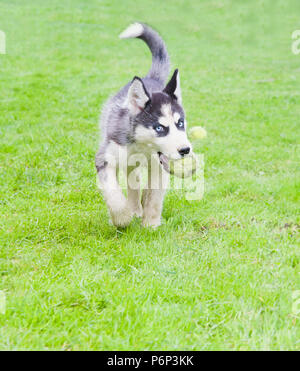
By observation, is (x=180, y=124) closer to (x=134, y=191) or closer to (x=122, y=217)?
(x=122, y=217)

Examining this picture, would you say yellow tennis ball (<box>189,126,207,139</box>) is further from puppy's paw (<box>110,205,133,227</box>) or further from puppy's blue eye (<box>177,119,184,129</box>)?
puppy's paw (<box>110,205,133,227</box>)

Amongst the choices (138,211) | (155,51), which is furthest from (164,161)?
(155,51)

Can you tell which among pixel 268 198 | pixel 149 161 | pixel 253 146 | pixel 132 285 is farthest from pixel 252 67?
pixel 132 285

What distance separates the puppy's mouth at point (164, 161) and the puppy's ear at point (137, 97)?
0.45 meters

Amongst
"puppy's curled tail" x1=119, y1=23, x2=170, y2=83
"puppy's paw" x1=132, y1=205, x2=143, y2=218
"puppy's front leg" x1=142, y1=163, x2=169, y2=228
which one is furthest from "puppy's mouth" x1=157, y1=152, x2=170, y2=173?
"puppy's curled tail" x1=119, y1=23, x2=170, y2=83

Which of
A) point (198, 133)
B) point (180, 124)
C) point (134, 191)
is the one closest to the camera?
point (180, 124)

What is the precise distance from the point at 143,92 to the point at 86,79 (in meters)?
9.04

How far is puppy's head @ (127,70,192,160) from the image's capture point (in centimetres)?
390

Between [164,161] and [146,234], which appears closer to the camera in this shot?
[164,161]

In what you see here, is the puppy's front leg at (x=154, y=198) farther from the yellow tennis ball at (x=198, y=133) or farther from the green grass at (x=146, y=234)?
the yellow tennis ball at (x=198, y=133)

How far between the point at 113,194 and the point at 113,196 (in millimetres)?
24

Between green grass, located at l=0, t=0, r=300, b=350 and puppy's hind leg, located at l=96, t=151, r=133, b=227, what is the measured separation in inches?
6.9

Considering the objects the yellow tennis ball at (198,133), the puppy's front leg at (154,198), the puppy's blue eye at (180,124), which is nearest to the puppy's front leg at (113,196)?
the puppy's front leg at (154,198)

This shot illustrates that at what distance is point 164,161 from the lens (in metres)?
4.25
